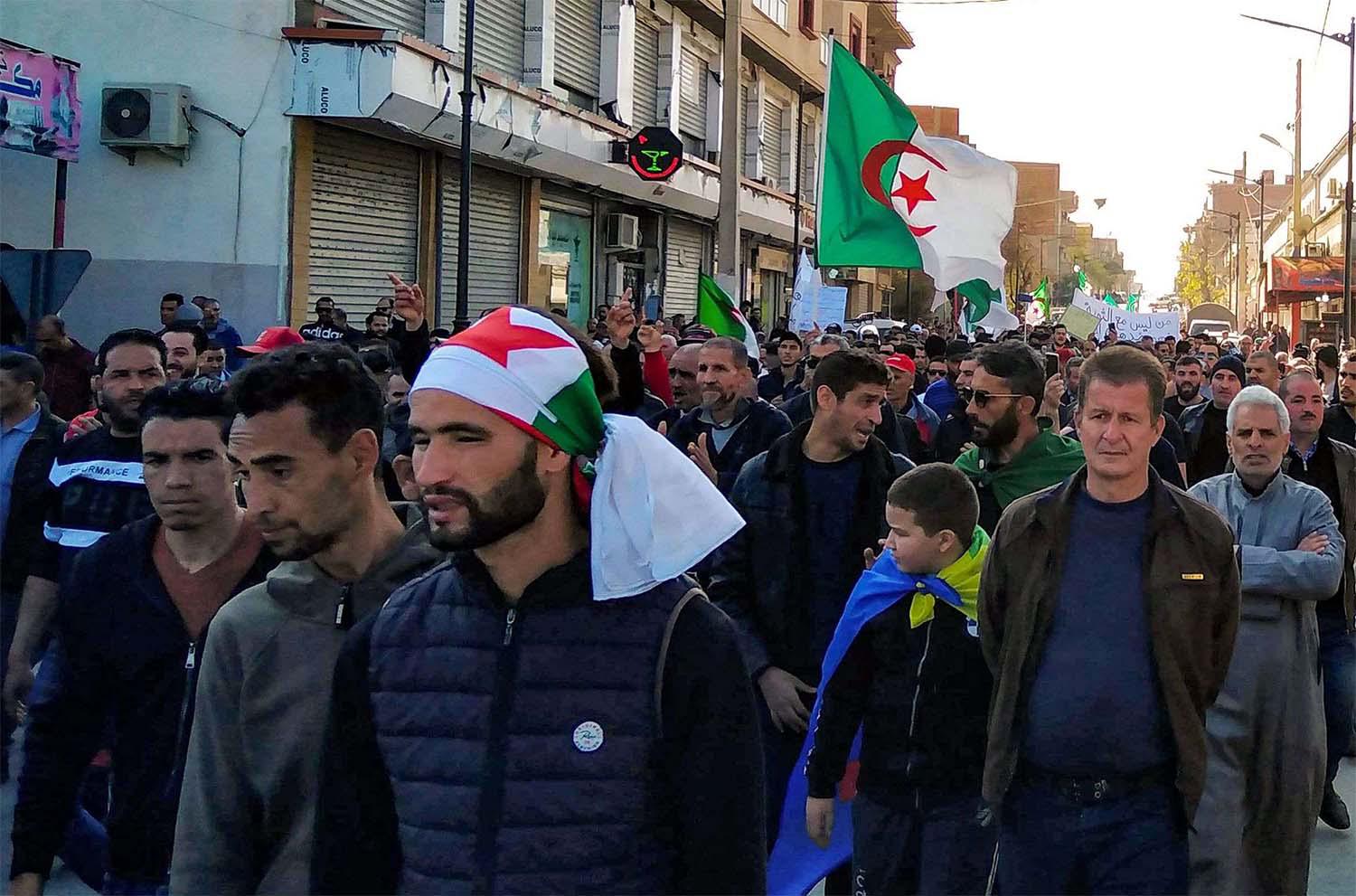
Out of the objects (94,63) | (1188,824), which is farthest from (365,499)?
(94,63)

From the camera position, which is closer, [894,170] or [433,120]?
[894,170]

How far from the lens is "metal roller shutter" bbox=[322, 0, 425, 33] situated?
54.2 ft

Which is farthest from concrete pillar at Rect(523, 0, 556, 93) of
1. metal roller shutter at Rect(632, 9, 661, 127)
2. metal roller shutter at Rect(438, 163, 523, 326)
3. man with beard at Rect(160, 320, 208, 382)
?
man with beard at Rect(160, 320, 208, 382)

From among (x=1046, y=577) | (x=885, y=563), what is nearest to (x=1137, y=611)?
(x=1046, y=577)

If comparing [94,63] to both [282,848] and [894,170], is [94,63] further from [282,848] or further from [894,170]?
[282,848]

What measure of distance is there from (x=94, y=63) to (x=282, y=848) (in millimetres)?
14225

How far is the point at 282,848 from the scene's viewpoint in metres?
2.89

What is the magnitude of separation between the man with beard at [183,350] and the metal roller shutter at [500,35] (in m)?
11.4

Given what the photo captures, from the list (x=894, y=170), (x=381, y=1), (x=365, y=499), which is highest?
(x=381, y=1)

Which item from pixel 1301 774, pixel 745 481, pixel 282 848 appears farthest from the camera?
pixel 745 481

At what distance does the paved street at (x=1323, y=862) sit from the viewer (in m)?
5.65

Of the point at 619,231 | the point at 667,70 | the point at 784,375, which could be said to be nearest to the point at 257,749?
the point at 784,375

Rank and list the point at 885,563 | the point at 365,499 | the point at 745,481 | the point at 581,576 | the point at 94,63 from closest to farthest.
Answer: the point at 581,576 → the point at 365,499 → the point at 885,563 → the point at 745,481 → the point at 94,63

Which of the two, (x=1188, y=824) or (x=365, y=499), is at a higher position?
(x=365, y=499)
